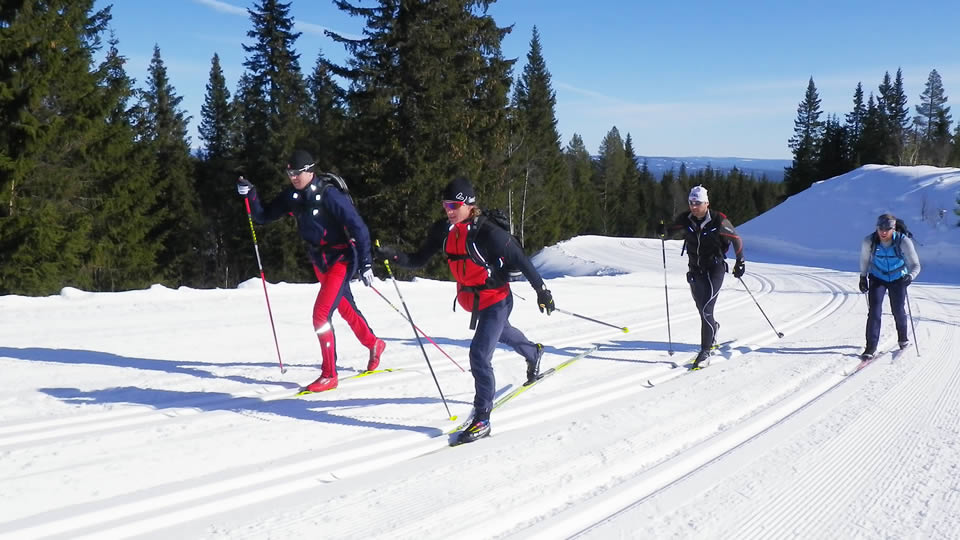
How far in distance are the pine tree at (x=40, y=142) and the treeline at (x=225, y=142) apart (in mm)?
44

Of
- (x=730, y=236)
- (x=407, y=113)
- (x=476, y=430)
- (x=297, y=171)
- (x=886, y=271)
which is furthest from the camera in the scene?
(x=407, y=113)

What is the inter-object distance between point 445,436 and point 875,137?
2688 inches

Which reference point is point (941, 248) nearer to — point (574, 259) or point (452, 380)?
point (574, 259)

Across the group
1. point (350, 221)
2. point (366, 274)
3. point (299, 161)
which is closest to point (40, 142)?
point (299, 161)

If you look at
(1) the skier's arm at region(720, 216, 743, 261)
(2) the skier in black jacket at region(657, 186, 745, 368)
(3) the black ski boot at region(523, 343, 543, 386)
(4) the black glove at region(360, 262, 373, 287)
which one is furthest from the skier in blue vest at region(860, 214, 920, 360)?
(4) the black glove at region(360, 262, 373, 287)

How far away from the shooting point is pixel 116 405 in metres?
5.44

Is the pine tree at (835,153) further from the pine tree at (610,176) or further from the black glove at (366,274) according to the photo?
the black glove at (366,274)

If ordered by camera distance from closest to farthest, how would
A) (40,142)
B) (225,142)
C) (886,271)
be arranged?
(886,271)
(40,142)
(225,142)

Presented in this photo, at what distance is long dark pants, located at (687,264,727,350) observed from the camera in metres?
7.58

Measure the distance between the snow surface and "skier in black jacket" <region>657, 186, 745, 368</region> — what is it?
515 millimetres

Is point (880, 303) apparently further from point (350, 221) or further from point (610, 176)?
point (610, 176)

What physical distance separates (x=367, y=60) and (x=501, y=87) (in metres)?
6.43

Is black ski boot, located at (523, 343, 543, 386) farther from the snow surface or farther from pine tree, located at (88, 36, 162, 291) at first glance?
pine tree, located at (88, 36, 162, 291)

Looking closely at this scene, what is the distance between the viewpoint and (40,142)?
1798 centimetres
